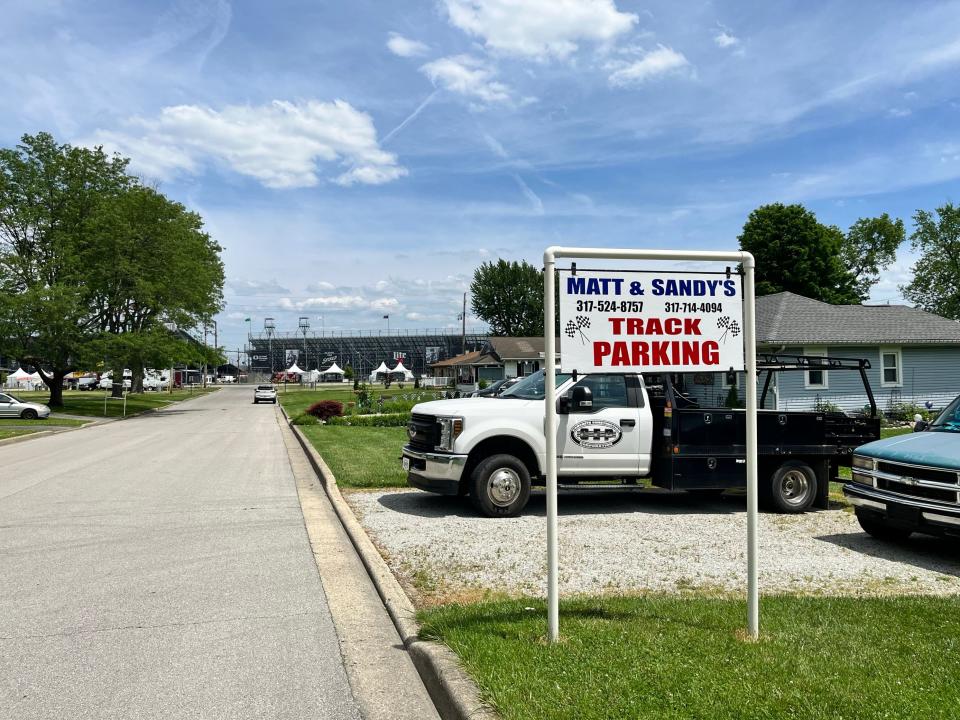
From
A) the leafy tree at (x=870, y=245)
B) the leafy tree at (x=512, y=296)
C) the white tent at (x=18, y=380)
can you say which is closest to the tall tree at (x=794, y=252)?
the leafy tree at (x=870, y=245)

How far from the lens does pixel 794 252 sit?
48.8 m

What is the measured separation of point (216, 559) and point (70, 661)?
282 cm

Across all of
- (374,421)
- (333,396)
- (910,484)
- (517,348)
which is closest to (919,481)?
(910,484)

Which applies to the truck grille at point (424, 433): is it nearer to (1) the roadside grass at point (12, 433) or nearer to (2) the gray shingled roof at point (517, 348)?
(1) the roadside grass at point (12, 433)

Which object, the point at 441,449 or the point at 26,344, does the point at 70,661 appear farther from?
the point at 26,344

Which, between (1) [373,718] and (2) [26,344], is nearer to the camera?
(1) [373,718]

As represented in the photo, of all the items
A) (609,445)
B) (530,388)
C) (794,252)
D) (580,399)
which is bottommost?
(609,445)

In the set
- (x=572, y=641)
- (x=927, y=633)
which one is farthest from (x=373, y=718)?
(x=927, y=633)

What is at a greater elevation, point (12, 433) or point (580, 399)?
point (580, 399)

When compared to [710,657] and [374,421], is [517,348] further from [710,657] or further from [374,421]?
[710,657]

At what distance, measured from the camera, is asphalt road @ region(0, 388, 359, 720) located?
4473 millimetres

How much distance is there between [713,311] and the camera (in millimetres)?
5270

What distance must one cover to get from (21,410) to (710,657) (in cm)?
3935

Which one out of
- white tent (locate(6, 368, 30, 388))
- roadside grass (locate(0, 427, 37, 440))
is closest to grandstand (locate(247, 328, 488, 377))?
white tent (locate(6, 368, 30, 388))
